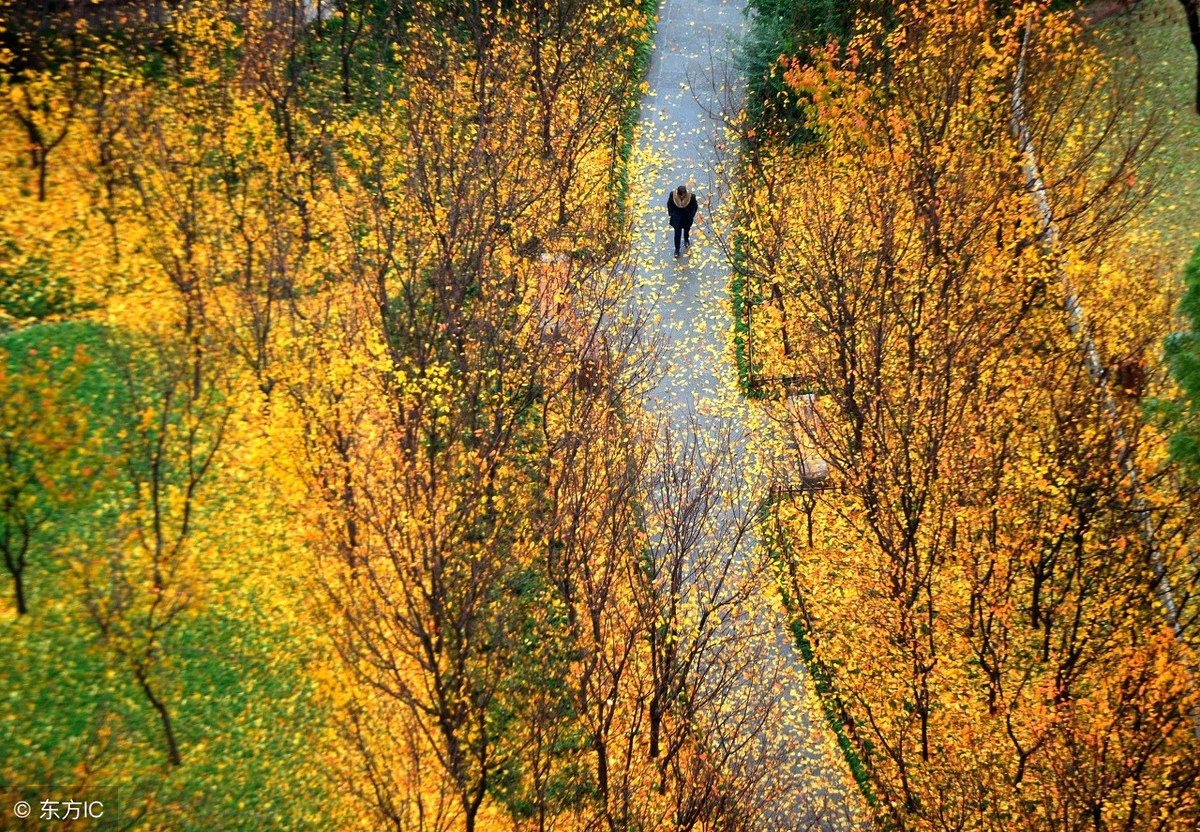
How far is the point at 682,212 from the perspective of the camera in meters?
31.4

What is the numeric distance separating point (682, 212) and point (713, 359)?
4.95 meters

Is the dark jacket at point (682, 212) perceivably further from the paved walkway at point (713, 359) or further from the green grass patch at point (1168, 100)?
the green grass patch at point (1168, 100)

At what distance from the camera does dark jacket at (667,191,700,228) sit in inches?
1224

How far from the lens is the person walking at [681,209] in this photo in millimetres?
30812

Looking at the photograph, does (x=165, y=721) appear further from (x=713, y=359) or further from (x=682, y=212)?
(x=682, y=212)

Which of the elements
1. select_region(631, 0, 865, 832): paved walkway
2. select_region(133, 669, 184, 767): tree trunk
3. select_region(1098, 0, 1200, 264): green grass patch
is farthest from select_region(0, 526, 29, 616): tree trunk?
select_region(1098, 0, 1200, 264): green grass patch

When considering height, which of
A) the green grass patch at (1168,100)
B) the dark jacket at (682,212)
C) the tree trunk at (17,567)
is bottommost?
the tree trunk at (17,567)

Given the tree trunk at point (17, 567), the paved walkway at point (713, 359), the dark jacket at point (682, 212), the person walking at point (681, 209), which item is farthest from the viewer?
the dark jacket at point (682, 212)

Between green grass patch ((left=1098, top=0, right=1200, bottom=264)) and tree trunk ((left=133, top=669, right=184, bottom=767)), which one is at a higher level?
green grass patch ((left=1098, top=0, right=1200, bottom=264))

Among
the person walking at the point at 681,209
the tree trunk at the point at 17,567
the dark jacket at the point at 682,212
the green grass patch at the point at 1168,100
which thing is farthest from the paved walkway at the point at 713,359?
the tree trunk at the point at 17,567

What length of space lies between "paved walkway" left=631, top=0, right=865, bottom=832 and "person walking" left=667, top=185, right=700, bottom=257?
4.56 ft

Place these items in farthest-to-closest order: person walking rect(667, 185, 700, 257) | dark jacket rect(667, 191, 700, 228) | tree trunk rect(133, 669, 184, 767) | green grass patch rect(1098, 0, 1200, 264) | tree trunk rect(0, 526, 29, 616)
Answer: dark jacket rect(667, 191, 700, 228) → green grass patch rect(1098, 0, 1200, 264) → person walking rect(667, 185, 700, 257) → tree trunk rect(0, 526, 29, 616) → tree trunk rect(133, 669, 184, 767)

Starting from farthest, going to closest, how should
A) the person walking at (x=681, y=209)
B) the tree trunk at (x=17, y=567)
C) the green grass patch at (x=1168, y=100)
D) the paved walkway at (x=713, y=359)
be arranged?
the green grass patch at (x=1168, y=100)
the person walking at (x=681, y=209)
the paved walkway at (x=713, y=359)
the tree trunk at (x=17, y=567)

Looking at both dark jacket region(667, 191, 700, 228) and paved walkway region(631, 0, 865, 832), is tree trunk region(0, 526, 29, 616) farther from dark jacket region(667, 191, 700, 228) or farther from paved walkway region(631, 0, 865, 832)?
dark jacket region(667, 191, 700, 228)
